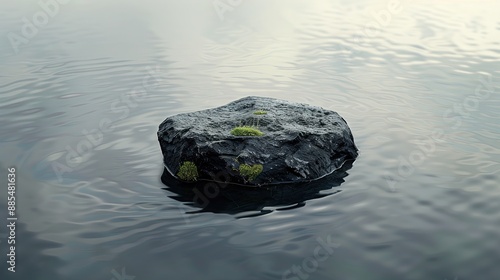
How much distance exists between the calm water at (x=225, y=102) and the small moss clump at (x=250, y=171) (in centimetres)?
139

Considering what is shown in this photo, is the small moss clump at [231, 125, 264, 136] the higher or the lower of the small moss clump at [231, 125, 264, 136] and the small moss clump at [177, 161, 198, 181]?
the higher

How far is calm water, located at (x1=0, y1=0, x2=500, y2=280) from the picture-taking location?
12477 millimetres

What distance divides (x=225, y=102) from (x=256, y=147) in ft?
23.3

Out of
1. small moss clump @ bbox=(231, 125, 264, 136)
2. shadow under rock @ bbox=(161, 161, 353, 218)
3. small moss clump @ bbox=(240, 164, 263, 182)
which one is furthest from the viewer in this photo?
small moss clump @ bbox=(231, 125, 264, 136)

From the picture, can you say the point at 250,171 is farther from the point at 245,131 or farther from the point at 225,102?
the point at 225,102

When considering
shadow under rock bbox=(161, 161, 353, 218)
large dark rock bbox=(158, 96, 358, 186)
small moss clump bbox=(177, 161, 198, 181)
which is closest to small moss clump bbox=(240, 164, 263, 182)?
large dark rock bbox=(158, 96, 358, 186)

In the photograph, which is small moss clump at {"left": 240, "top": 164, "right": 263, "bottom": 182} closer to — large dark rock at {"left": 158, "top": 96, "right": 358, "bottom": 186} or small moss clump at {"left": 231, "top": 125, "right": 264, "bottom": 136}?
large dark rock at {"left": 158, "top": 96, "right": 358, "bottom": 186}

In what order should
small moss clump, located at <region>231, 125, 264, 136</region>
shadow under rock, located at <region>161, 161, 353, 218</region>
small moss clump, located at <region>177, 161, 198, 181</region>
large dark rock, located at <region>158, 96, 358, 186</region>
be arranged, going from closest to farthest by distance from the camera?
1. shadow under rock, located at <region>161, 161, 353, 218</region>
2. large dark rock, located at <region>158, 96, 358, 186</region>
3. small moss clump, located at <region>177, 161, 198, 181</region>
4. small moss clump, located at <region>231, 125, 264, 136</region>

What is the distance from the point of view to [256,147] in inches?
621

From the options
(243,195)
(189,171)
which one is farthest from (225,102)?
(243,195)

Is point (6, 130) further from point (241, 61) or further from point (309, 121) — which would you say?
point (241, 61)

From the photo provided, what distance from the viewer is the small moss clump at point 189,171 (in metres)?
15.8

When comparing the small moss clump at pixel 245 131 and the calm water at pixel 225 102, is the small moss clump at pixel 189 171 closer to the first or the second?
the calm water at pixel 225 102

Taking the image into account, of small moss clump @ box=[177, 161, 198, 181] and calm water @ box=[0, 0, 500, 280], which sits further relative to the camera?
small moss clump @ box=[177, 161, 198, 181]
